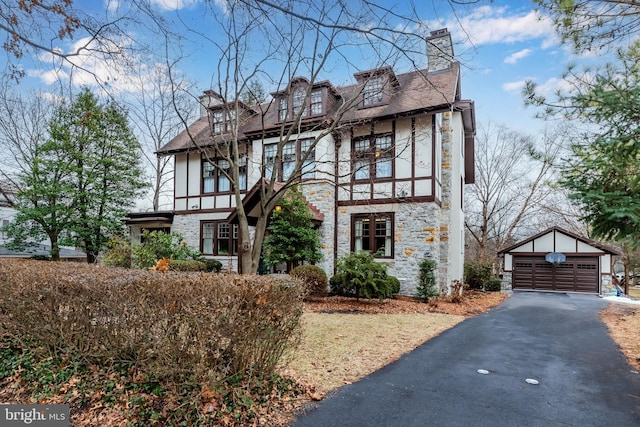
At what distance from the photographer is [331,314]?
937 cm

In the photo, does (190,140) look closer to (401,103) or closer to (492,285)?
(401,103)

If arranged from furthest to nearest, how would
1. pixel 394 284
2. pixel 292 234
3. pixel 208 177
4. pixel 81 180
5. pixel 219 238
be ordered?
pixel 81 180, pixel 208 177, pixel 219 238, pixel 292 234, pixel 394 284

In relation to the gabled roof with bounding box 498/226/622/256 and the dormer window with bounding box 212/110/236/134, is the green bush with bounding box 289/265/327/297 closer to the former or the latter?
Answer: the dormer window with bounding box 212/110/236/134

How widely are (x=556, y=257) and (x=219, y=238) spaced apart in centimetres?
1699

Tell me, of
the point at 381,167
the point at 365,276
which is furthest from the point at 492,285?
the point at 365,276

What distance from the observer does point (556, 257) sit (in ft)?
61.3

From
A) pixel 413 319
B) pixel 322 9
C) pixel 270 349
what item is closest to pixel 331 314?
pixel 413 319

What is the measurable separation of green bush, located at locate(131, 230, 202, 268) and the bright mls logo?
34.1ft

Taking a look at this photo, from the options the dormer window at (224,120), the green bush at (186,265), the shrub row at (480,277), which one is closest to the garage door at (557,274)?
the shrub row at (480,277)

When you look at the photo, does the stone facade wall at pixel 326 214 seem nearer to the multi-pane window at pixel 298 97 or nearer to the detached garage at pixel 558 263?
the multi-pane window at pixel 298 97

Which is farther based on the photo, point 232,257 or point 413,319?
point 232,257

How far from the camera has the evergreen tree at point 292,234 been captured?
40.4ft

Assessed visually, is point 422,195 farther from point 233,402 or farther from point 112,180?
point 112,180

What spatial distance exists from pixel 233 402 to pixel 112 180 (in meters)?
16.6
